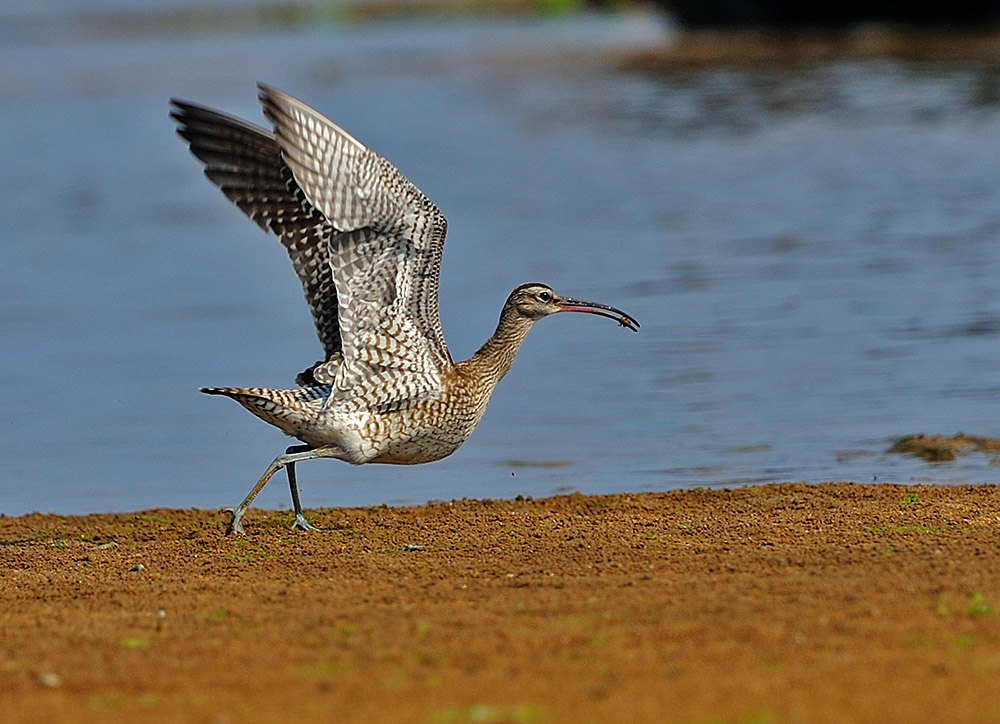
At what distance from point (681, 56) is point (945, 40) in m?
6.92

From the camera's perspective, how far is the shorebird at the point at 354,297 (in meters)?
8.37

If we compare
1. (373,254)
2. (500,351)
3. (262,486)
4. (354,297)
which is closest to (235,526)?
(262,486)

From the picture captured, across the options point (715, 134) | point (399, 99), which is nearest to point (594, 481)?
point (715, 134)

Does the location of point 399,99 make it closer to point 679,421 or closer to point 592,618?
point 679,421

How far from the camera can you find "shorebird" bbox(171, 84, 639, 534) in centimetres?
837

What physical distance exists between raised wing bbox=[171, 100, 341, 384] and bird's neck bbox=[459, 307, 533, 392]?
798mm

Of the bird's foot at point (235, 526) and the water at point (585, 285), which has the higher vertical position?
the water at point (585, 285)

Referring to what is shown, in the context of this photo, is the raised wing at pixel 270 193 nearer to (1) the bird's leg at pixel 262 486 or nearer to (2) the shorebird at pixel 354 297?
(2) the shorebird at pixel 354 297

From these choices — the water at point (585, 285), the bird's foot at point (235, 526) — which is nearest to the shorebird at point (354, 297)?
the bird's foot at point (235, 526)

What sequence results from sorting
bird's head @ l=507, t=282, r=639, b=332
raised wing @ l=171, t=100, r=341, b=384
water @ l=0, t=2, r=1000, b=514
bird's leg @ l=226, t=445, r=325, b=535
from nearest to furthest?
bird's leg @ l=226, t=445, r=325, b=535 < raised wing @ l=171, t=100, r=341, b=384 < bird's head @ l=507, t=282, r=639, b=332 < water @ l=0, t=2, r=1000, b=514

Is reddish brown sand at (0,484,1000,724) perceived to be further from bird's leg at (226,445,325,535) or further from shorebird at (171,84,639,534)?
shorebird at (171,84,639,534)

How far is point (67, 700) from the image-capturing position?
5145 millimetres

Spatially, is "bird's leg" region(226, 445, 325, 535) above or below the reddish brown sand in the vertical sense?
above

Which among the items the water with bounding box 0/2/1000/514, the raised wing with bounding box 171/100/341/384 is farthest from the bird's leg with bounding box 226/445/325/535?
the water with bounding box 0/2/1000/514
